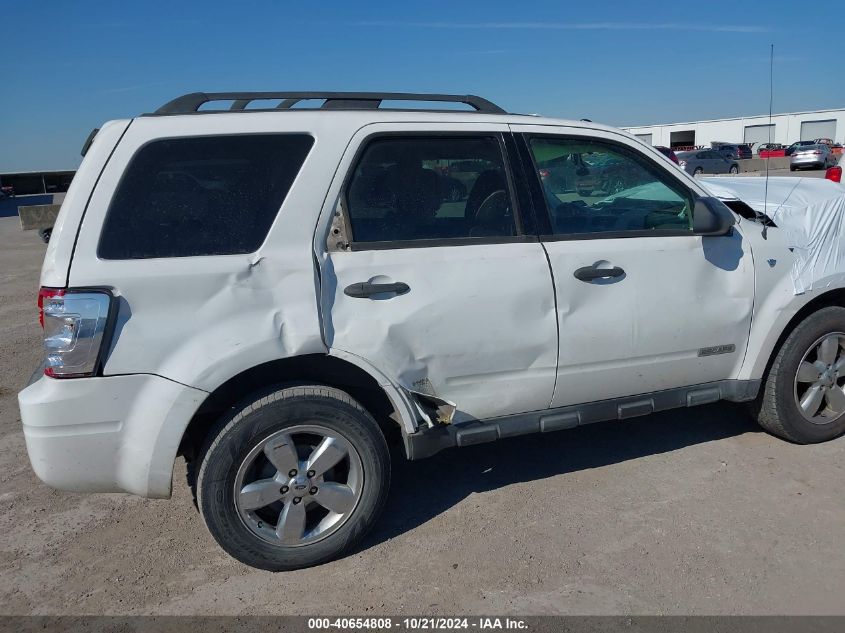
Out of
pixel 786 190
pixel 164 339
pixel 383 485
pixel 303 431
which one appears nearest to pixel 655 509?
pixel 383 485

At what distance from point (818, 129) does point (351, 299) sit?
7616cm

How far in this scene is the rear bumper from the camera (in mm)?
2908

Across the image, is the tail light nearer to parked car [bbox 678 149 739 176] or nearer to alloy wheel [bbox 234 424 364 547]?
alloy wheel [bbox 234 424 364 547]

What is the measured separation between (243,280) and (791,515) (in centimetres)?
293

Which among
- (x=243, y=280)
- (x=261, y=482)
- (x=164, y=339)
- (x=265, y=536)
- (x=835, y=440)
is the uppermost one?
(x=243, y=280)

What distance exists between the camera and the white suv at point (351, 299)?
9.72 ft

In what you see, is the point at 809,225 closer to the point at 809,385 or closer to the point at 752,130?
the point at 809,385

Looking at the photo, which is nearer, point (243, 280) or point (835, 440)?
point (243, 280)

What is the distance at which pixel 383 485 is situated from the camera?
134 inches

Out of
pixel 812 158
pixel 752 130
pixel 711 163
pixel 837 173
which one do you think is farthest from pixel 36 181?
pixel 752 130

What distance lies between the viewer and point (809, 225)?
4.22 m

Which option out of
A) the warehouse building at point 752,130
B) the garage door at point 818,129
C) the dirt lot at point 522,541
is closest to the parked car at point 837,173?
the dirt lot at point 522,541

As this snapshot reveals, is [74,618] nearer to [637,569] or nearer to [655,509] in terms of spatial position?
[637,569]

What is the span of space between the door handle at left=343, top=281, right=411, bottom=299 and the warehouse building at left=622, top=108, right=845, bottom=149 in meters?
62.4
